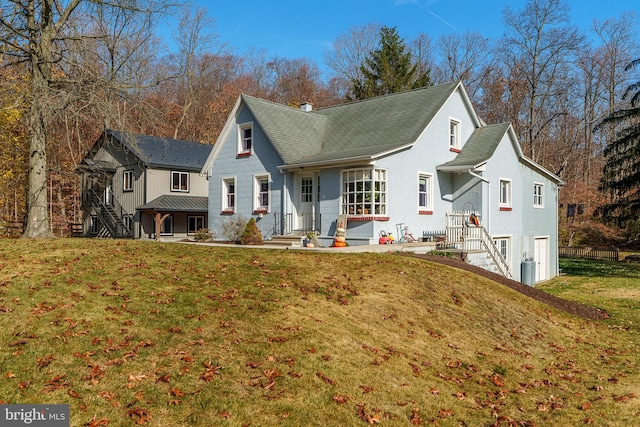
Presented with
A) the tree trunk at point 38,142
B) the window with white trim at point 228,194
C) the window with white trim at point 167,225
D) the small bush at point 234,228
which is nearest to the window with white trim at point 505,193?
the small bush at point 234,228

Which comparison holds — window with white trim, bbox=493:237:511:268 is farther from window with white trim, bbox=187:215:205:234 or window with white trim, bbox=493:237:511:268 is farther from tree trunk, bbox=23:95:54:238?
tree trunk, bbox=23:95:54:238

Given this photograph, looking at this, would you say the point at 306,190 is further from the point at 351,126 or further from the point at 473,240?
the point at 473,240

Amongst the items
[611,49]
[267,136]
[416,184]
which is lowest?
[416,184]

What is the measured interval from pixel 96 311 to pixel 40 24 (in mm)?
14097

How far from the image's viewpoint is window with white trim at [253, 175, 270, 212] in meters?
23.0

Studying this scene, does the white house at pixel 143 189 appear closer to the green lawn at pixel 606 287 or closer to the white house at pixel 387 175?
the white house at pixel 387 175

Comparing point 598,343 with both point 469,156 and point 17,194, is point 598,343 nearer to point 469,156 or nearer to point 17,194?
point 469,156

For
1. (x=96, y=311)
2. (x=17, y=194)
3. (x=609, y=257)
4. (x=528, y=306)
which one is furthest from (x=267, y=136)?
(x=609, y=257)

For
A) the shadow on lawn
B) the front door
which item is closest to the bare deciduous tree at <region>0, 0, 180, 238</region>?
the front door

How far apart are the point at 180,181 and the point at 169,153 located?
2.03 m

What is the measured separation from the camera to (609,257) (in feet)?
115

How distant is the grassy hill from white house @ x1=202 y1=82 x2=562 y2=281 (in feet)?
24.3

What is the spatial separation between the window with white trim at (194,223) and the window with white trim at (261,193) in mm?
10597

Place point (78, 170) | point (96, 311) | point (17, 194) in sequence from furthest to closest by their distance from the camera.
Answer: point (17, 194), point (78, 170), point (96, 311)
